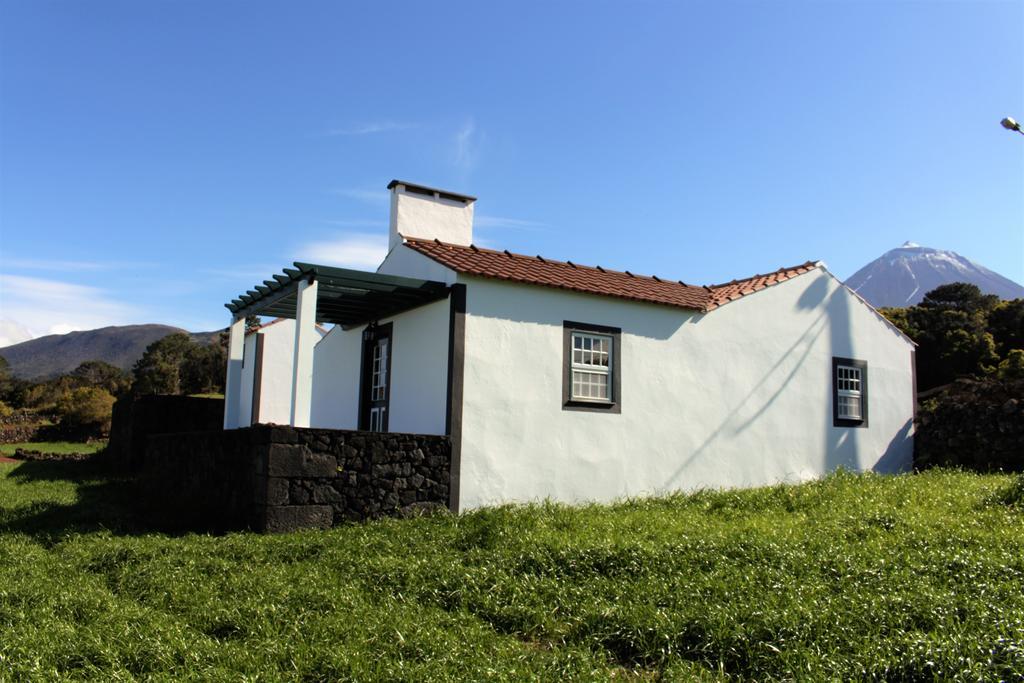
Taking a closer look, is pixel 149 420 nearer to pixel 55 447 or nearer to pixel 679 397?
pixel 55 447

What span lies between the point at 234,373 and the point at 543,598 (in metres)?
8.87

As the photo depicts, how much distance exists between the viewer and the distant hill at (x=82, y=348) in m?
82.8

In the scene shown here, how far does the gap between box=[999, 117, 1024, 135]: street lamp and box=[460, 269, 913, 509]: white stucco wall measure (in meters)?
4.00

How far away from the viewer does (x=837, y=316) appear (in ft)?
50.0

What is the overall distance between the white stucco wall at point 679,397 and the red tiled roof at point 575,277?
0.18 metres

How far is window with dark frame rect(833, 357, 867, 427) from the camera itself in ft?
48.7

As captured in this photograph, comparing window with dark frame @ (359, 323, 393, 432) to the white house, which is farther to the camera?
window with dark frame @ (359, 323, 393, 432)

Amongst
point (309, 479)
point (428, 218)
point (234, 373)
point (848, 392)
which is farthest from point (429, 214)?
point (848, 392)

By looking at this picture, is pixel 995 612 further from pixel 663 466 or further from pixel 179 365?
pixel 179 365

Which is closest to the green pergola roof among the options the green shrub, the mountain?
the green shrub

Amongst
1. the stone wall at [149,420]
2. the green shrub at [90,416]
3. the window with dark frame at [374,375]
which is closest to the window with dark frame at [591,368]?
the window with dark frame at [374,375]

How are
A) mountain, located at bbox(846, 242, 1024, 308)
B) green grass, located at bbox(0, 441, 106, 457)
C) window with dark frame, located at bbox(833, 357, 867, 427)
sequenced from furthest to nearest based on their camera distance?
mountain, located at bbox(846, 242, 1024, 308) < green grass, located at bbox(0, 441, 106, 457) < window with dark frame, located at bbox(833, 357, 867, 427)

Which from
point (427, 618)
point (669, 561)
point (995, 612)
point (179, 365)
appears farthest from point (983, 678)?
point (179, 365)

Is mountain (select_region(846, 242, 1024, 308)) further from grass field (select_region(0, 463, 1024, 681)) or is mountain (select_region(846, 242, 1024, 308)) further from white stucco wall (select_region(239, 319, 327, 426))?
grass field (select_region(0, 463, 1024, 681))
